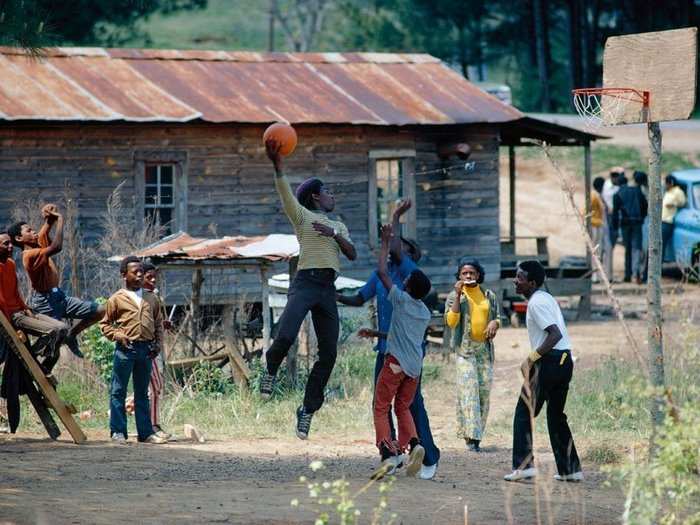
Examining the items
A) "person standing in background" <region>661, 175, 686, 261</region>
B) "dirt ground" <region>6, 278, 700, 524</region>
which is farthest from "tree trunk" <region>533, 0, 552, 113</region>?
"dirt ground" <region>6, 278, 700, 524</region>

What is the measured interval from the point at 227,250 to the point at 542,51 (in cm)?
2800

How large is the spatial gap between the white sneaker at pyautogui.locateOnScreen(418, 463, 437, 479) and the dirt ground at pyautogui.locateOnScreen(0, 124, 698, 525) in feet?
0.32

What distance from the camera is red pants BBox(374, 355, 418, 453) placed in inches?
384

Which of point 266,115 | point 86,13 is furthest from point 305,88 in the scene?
point 86,13

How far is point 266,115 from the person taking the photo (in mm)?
20281

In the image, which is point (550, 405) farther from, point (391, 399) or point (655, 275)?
point (655, 275)

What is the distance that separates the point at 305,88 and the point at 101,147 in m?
3.68

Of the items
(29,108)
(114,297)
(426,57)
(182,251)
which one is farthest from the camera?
(426,57)

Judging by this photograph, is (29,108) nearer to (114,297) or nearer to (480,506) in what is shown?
(114,297)

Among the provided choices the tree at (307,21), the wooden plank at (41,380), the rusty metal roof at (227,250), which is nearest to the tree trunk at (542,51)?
the tree at (307,21)

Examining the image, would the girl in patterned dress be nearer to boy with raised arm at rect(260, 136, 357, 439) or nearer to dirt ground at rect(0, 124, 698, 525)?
dirt ground at rect(0, 124, 698, 525)

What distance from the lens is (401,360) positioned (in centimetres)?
973

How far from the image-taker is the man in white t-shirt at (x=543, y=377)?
968 cm

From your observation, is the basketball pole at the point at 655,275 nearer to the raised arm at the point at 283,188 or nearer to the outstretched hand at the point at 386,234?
the outstretched hand at the point at 386,234
